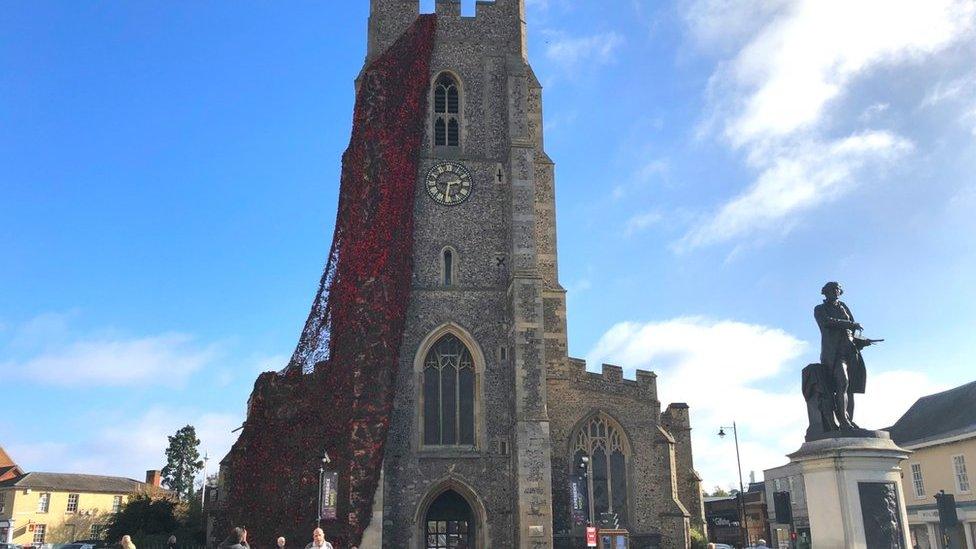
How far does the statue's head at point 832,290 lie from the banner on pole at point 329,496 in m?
14.8

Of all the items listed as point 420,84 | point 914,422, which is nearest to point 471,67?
point 420,84

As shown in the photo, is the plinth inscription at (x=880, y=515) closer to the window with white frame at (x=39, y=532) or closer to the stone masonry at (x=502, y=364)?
the stone masonry at (x=502, y=364)

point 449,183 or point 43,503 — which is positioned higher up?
point 449,183

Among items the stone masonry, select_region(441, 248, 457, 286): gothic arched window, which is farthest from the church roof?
select_region(441, 248, 457, 286): gothic arched window

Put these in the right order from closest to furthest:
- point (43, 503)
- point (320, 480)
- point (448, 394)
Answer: point (320, 480) < point (448, 394) < point (43, 503)

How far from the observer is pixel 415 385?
24.7 m

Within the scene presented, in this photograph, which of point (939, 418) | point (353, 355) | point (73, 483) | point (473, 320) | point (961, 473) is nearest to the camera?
point (353, 355)

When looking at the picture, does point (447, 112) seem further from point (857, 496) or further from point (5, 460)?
point (5, 460)

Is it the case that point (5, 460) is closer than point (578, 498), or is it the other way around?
point (578, 498)

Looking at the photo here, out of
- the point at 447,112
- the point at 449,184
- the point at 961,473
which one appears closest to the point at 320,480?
the point at 449,184

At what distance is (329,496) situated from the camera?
2178cm

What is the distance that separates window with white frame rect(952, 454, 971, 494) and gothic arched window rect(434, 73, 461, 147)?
21829 millimetres

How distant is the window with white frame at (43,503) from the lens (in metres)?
48.1

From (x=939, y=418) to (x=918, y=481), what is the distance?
275 centimetres
